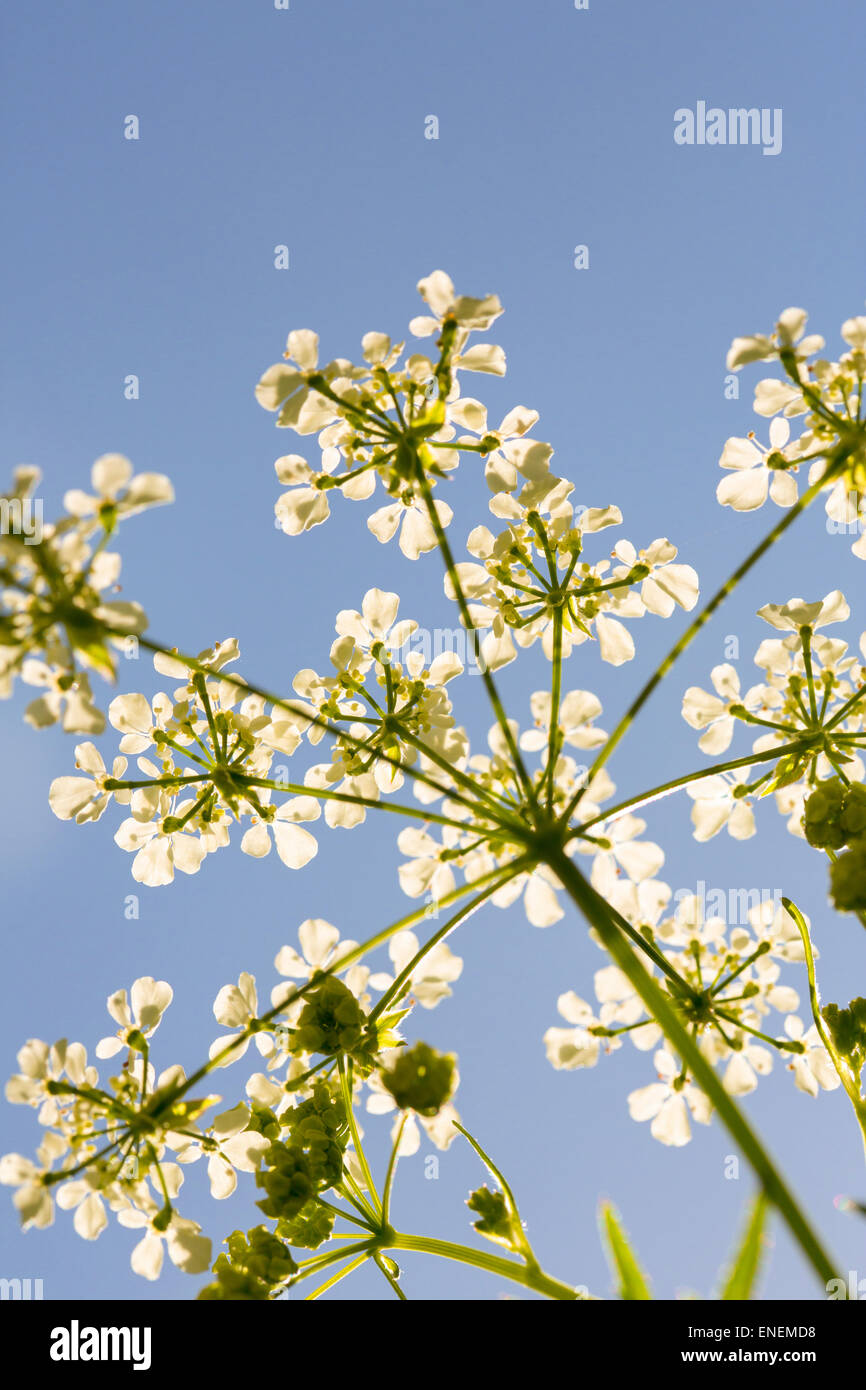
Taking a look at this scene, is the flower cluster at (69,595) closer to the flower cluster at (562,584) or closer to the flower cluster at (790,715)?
the flower cluster at (562,584)

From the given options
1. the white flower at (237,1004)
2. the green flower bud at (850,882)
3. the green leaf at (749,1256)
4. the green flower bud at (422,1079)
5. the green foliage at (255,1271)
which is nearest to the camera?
the green leaf at (749,1256)

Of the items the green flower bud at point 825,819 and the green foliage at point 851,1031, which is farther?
the green foliage at point 851,1031

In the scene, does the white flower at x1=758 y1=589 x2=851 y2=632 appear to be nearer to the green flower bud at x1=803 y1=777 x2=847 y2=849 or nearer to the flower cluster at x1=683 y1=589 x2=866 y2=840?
the flower cluster at x1=683 y1=589 x2=866 y2=840

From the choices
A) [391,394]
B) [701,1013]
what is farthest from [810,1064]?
[391,394]

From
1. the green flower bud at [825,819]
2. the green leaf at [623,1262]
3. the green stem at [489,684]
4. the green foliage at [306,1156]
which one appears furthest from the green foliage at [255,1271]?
the green flower bud at [825,819]

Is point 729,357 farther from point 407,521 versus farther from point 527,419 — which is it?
point 407,521

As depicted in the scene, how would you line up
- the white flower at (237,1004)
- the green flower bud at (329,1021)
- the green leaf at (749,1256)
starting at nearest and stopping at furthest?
1. the green leaf at (749,1256)
2. the green flower bud at (329,1021)
3. the white flower at (237,1004)
